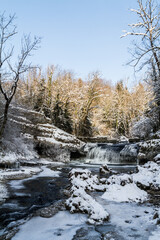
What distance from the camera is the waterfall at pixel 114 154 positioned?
15703 millimetres

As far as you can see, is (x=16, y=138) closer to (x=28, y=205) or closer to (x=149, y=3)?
(x=28, y=205)

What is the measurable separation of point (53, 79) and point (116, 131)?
561 inches

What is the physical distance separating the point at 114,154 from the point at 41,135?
683cm

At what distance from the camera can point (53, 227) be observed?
11.2 feet

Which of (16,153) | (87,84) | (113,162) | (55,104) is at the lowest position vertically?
(113,162)

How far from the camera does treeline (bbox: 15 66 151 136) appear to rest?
1054 inches

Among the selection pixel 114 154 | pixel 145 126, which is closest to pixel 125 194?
pixel 114 154

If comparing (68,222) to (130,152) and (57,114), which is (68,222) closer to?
(130,152)

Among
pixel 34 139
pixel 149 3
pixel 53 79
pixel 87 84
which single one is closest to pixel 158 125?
pixel 149 3

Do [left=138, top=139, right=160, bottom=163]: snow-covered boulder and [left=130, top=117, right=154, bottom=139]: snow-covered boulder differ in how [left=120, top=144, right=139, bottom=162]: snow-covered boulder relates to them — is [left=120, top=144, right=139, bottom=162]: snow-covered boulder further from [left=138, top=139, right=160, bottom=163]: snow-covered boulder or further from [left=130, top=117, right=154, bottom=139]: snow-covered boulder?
[left=138, top=139, right=160, bottom=163]: snow-covered boulder

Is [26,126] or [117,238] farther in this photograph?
[26,126]

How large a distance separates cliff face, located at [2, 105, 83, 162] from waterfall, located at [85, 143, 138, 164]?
195 centimetres

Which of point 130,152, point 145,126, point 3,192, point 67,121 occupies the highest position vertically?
point 67,121

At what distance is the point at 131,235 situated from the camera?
3.10m
